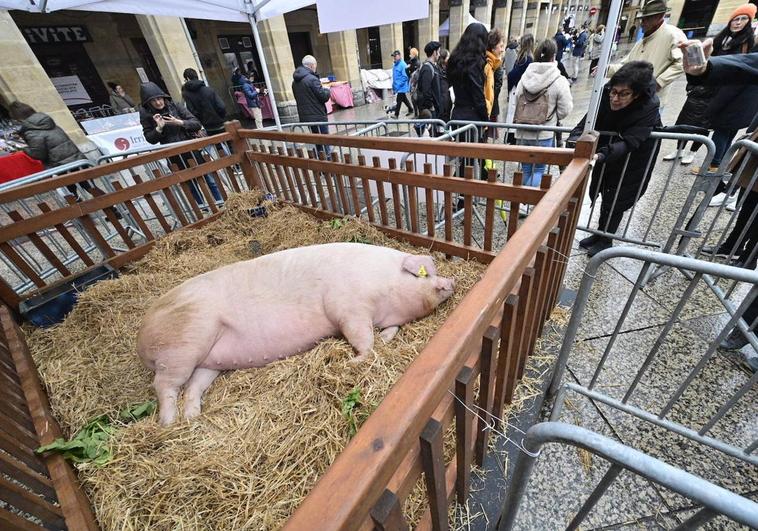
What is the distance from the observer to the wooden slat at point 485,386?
4.04 ft

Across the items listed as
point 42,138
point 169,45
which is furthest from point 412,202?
point 169,45

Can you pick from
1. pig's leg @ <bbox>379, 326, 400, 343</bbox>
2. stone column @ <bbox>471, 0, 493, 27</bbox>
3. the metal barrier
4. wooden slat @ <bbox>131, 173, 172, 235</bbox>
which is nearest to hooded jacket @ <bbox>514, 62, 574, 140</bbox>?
pig's leg @ <bbox>379, 326, 400, 343</bbox>

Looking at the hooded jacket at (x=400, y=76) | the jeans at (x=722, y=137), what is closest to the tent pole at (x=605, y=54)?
the jeans at (x=722, y=137)

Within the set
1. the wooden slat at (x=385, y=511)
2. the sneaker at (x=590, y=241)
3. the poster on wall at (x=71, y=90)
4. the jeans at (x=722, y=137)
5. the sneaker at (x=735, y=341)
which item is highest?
the poster on wall at (x=71, y=90)

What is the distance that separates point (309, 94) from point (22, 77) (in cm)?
625

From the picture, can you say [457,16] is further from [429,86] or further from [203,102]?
[203,102]

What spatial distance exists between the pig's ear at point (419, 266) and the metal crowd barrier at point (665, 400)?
1012mm

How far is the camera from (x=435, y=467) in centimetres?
101

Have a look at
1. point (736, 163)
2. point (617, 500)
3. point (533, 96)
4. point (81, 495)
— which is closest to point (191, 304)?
point (81, 495)

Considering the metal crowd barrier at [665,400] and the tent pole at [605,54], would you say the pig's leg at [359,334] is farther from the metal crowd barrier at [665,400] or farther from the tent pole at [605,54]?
the tent pole at [605,54]

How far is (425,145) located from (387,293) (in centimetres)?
154

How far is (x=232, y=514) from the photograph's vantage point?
63.1 inches

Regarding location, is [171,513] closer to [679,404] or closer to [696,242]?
[679,404]

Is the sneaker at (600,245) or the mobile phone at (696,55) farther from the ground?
the mobile phone at (696,55)
